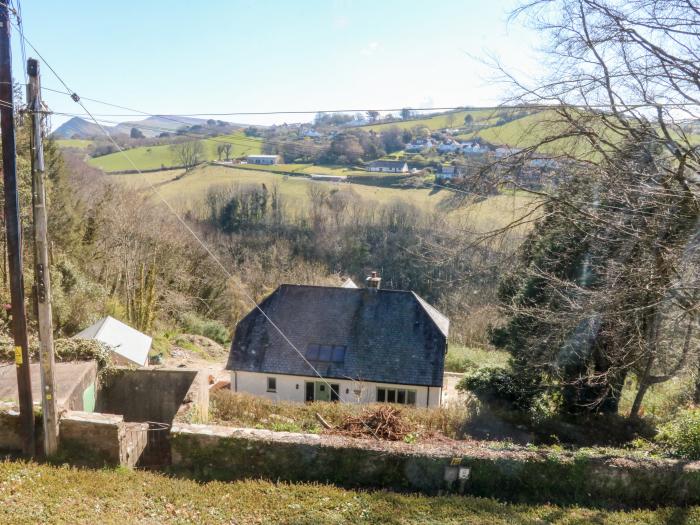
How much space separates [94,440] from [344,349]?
1274cm

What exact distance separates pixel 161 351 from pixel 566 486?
19.9 m

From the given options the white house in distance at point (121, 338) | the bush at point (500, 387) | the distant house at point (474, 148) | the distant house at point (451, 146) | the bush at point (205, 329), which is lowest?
the bush at point (205, 329)

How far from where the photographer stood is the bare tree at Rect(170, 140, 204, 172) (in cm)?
5100

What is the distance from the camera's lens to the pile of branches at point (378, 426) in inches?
404

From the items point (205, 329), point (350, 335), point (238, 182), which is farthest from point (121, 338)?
point (238, 182)

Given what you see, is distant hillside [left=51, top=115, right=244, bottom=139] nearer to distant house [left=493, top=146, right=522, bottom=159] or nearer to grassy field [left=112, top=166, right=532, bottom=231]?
distant house [left=493, top=146, right=522, bottom=159]

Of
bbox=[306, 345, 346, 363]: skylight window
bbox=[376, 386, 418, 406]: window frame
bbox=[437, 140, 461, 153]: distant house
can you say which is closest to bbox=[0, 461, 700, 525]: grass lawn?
bbox=[437, 140, 461, 153]: distant house

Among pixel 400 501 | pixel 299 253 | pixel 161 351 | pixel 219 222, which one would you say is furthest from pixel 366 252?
pixel 400 501

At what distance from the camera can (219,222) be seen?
49188 millimetres

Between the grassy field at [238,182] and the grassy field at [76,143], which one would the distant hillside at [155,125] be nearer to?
the grassy field at [238,182]

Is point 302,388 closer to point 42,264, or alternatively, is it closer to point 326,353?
point 326,353

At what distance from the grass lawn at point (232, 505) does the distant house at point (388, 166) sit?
38.2 metres

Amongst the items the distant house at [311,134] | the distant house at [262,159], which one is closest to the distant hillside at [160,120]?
the distant house at [311,134]

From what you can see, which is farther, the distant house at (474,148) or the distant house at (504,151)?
the distant house at (474,148)
